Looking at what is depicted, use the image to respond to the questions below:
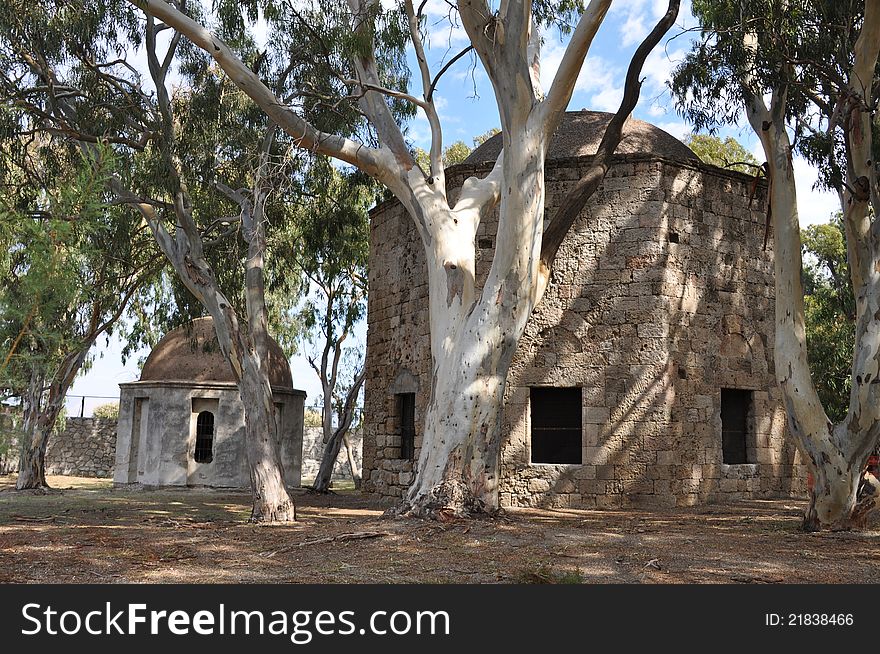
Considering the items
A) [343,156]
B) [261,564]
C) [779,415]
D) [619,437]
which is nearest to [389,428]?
[619,437]

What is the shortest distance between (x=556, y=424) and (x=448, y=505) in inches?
176

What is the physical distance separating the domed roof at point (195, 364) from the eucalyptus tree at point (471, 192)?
10.7 metres

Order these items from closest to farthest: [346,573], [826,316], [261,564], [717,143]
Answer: [346,573]
[261,564]
[826,316]
[717,143]

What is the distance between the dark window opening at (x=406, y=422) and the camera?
14195mm

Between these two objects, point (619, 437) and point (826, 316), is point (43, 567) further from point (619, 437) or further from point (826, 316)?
point (826, 316)

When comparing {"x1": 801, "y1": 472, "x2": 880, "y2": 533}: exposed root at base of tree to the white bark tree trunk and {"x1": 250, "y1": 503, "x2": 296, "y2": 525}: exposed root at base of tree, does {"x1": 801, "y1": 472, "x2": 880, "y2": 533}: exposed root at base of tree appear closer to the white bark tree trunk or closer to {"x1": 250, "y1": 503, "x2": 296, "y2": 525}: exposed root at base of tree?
the white bark tree trunk

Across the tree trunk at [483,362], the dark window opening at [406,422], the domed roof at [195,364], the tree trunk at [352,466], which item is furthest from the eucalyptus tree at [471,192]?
the tree trunk at [352,466]

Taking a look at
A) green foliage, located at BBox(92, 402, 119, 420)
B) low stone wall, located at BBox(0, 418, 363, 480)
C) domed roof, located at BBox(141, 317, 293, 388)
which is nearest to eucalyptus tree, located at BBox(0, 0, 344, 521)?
domed roof, located at BBox(141, 317, 293, 388)

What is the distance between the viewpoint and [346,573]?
627 centimetres

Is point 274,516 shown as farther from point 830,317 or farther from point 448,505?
point 830,317

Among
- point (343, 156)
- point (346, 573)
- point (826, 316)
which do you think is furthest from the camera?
point (826, 316)

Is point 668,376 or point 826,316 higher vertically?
point 826,316

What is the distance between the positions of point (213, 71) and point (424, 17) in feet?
14.0

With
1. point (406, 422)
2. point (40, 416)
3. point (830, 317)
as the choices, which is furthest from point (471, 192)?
point (830, 317)
